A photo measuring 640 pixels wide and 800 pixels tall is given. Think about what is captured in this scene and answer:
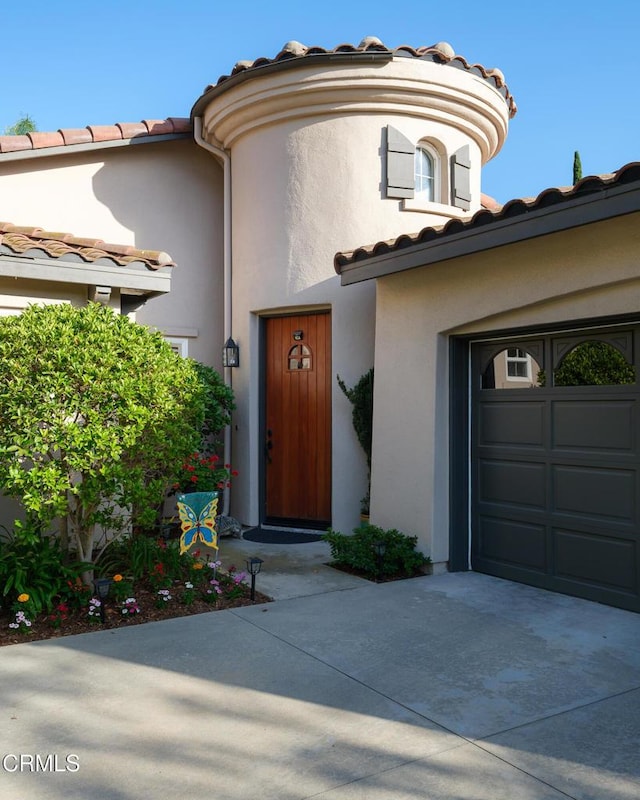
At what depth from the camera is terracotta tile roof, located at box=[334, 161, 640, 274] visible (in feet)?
16.2

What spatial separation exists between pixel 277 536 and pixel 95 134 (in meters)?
5.67

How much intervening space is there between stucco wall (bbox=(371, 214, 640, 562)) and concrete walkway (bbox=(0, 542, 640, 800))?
157 cm

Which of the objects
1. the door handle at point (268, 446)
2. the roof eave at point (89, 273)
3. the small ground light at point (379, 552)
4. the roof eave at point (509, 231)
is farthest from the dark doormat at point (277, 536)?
the roof eave at point (89, 273)

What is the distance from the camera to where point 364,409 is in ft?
27.6

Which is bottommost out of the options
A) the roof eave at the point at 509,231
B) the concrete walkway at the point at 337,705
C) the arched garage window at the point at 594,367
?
the concrete walkway at the point at 337,705

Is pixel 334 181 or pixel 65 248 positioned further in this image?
pixel 334 181

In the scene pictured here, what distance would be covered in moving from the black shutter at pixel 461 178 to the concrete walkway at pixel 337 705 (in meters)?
5.48

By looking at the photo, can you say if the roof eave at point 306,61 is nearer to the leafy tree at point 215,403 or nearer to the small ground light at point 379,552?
the leafy tree at point 215,403

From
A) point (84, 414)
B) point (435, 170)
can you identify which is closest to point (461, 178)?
point (435, 170)

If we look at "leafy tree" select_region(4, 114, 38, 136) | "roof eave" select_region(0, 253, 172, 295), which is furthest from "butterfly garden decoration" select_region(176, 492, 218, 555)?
"leafy tree" select_region(4, 114, 38, 136)

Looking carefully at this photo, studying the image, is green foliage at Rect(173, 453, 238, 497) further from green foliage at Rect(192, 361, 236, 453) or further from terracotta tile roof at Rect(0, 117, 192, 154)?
Result: terracotta tile roof at Rect(0, 117, 192, 154)

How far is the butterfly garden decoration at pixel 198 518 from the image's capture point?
6559mm

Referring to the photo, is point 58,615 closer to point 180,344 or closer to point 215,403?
point 215,403

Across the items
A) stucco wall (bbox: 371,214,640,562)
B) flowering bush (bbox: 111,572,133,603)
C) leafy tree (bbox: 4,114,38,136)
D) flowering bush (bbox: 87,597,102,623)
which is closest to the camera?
flowering bush (bbox: 87,597,102,623)
